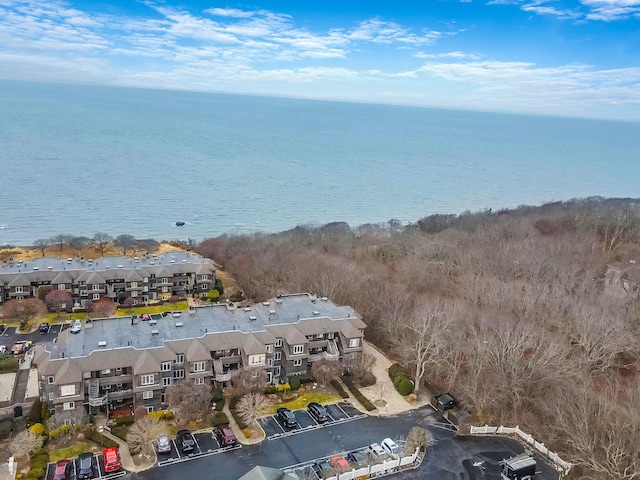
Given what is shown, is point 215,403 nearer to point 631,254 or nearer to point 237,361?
point 237,361

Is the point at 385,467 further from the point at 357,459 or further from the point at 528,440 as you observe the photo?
the point at 528,440

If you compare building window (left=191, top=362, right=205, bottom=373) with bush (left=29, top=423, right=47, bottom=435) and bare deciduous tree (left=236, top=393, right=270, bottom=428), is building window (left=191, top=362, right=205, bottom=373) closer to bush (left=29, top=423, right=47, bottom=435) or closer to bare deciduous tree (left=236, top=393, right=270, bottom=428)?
bare deciduous tree (left=236, top=393, right=270, bottom=428)

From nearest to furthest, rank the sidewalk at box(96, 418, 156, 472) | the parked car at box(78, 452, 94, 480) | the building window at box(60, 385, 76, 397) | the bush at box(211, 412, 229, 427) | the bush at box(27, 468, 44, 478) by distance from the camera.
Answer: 1. the bush at box(27, 468, 44, 478)
2. the parked car at box(78, 452, 94, 480)
3. the sidewalk at box(96, 418, 156, 472)
4. the building window at box(60, 385, 76, 397)
5. the bush at box(211, 412, 229, 427)

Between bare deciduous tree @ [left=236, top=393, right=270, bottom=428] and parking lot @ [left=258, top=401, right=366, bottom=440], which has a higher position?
bare deciduous tree @ [left=236, top=393, right=270, bottom=428]

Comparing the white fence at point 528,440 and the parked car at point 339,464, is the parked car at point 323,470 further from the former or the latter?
the white fence at point 528,440

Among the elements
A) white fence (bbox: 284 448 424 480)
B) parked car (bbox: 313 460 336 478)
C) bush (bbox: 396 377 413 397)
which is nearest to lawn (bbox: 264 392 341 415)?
bush (bbox: 396 377 413 397)

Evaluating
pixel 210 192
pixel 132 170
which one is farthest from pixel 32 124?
pixel 210 192

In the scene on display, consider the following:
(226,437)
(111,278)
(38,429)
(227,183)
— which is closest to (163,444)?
(226,437)
